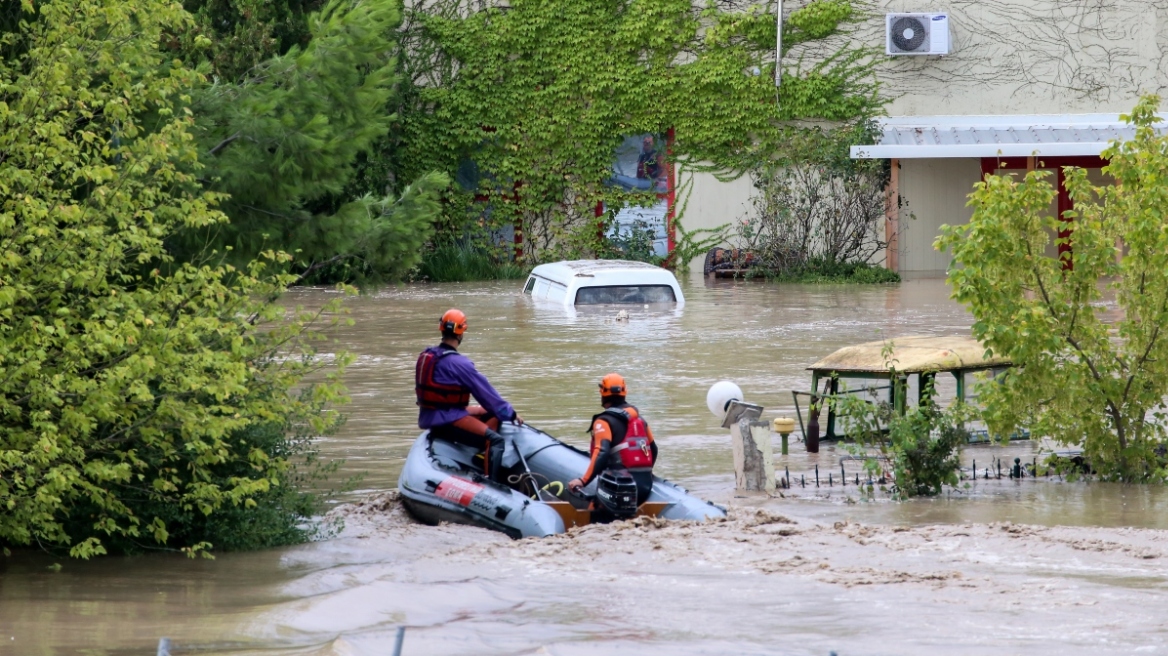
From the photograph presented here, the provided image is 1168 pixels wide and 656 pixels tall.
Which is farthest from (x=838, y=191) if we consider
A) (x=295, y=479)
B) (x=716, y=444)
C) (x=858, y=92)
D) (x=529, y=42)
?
(x=295, y=479)

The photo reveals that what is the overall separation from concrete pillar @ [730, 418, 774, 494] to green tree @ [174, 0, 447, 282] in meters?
3.29

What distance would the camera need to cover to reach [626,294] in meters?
27.2

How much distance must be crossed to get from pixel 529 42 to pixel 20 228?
25.7 m

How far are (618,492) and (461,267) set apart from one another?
2310 centimetres

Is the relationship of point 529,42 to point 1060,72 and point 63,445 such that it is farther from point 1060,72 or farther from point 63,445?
point 63,445

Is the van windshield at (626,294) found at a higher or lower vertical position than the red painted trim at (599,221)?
lower

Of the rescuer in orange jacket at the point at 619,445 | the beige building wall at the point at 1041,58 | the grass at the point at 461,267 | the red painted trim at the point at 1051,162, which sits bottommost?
the rescuer in orange jacket at the point at 619,445

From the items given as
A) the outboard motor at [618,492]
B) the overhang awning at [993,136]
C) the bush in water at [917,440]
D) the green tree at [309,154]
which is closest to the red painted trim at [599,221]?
the overhang awning at [993,136]

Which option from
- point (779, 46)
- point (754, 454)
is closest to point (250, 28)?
point (779, 46)

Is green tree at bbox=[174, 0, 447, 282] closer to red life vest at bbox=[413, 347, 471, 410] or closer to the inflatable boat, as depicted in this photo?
red life vest at bbox=[413, 347, 471, 410]

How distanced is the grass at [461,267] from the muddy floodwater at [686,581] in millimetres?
18294

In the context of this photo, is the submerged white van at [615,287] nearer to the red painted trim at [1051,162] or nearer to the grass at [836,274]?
the grass at [836,274]

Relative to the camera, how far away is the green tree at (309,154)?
1167 cm

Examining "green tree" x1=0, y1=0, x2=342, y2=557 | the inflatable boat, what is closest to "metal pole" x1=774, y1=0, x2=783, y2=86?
the inflatable boat
